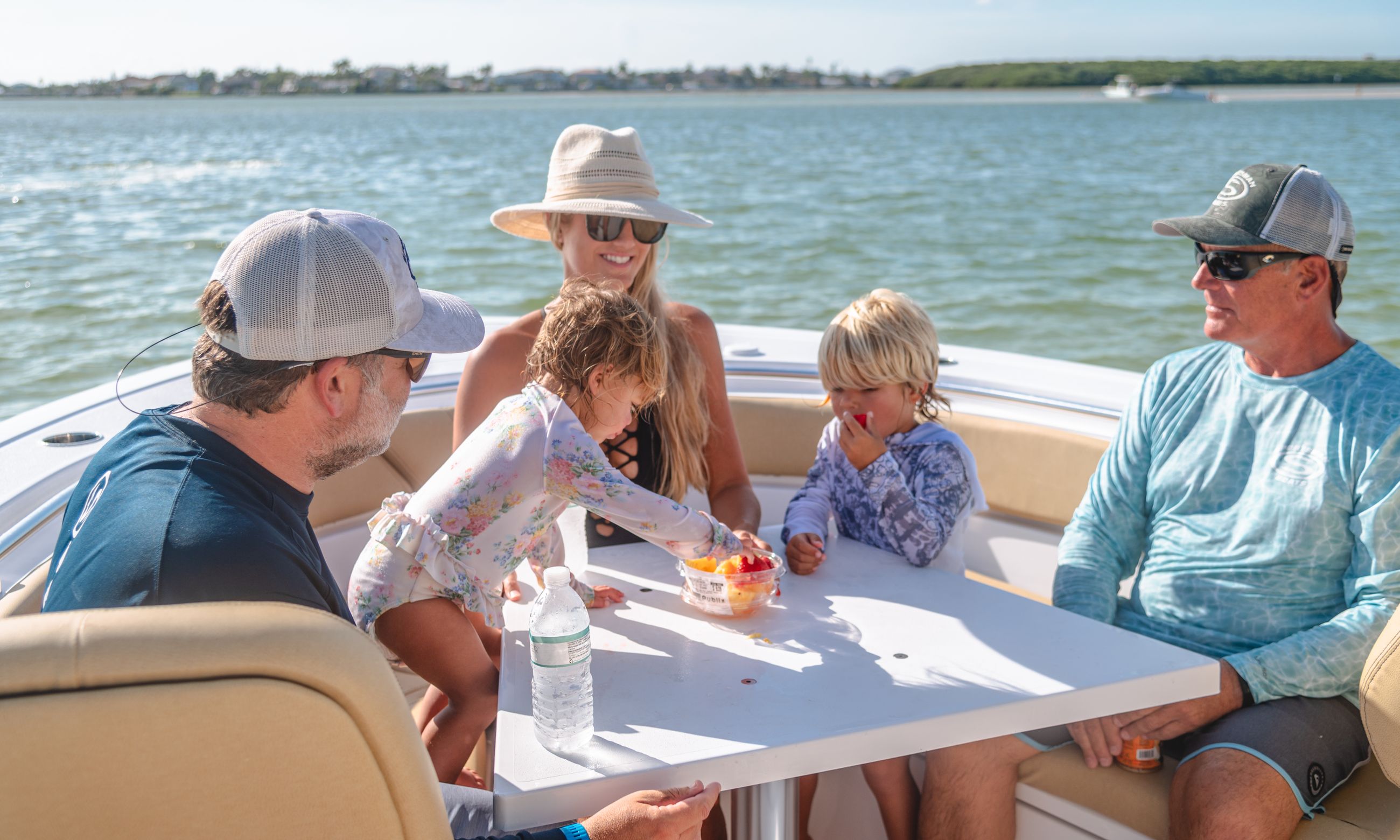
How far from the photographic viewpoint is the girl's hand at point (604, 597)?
1639mm

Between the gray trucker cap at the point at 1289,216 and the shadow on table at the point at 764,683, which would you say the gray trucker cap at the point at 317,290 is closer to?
the shadow on table at the point at 764,683

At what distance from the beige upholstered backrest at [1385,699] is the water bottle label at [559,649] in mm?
1103

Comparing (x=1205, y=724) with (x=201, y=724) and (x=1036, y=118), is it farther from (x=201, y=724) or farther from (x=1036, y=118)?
(x=1036, y=118)

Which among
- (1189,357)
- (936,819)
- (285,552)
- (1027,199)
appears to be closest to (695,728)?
(285,552)

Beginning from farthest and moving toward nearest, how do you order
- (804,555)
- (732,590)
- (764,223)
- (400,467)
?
1. (764,223)
2. (400,467)
3. (804,555)
4. (732,590)

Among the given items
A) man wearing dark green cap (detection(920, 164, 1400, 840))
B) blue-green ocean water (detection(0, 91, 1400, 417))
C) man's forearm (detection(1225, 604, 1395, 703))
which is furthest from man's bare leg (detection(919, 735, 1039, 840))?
blue-green ocean water (detection(0, 91, 1400, 417))

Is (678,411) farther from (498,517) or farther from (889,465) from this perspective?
(498,517)

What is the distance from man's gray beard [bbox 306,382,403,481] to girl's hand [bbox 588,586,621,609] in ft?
1.47

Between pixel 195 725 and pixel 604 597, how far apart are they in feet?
2.96

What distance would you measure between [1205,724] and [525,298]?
906cm

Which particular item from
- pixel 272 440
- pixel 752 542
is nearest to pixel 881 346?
pixel 752 542

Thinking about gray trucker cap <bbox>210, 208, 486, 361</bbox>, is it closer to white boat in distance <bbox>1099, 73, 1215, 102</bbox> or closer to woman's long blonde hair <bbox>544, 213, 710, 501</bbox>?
woman's long blonde hair <bbox>544, 213, 710, 501</bbox>

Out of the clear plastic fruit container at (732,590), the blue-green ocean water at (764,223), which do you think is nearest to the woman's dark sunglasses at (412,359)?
the clear plastic fruit container at (732,590)

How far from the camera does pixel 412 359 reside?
1.37 m
